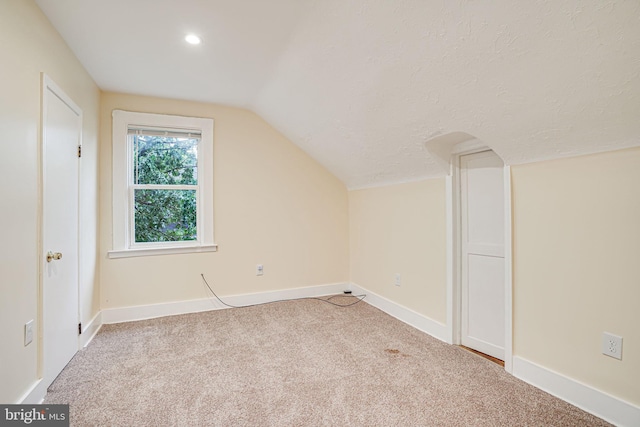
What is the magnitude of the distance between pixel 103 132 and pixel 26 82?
58.6 inches

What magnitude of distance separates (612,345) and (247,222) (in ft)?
10.4

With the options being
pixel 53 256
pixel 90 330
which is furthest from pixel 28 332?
pixel 90 330

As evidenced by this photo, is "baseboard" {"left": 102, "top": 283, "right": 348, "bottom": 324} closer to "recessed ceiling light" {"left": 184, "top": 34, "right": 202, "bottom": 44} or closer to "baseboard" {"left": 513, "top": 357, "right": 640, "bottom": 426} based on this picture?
"baseboard" {"left": 513, "top": 357, "right": 640, "bottom": 426}

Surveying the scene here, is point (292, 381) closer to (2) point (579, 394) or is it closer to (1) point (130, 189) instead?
(2) point (579, 394)

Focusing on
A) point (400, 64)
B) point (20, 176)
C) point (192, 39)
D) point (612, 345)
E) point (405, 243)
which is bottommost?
point (612, 345)

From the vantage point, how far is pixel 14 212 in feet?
5.07

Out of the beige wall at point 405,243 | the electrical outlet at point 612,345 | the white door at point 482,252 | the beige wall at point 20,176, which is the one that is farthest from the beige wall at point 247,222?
the electrical outlet at point 612,345

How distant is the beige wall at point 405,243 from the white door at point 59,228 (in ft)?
9.08

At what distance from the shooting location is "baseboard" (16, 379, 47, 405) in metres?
1.59

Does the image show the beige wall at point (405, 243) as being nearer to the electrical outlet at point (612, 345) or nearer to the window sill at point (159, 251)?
the electrical outlet at point (612, 345)

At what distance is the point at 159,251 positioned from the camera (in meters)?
3.23

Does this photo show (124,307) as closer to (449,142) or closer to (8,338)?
(8,338)

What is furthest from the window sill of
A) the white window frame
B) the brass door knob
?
the brass door knob

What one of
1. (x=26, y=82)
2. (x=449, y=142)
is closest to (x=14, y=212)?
(x=26, y=82)
